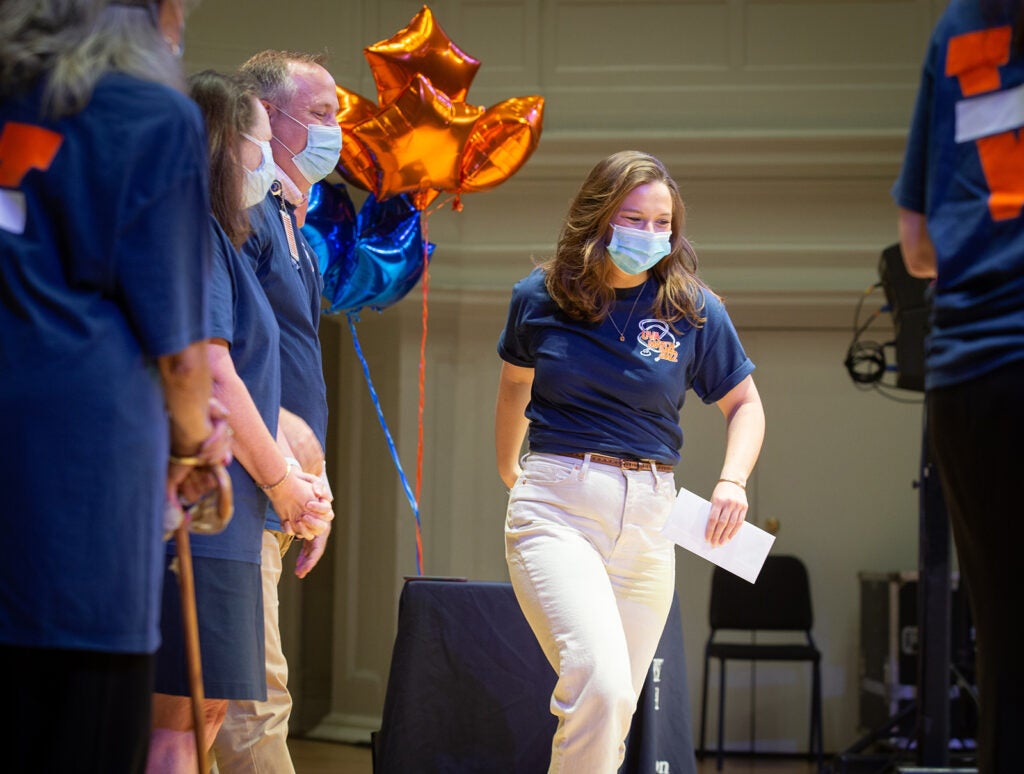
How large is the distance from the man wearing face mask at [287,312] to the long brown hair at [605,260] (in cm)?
57

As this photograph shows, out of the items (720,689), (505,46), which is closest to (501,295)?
(505,46)

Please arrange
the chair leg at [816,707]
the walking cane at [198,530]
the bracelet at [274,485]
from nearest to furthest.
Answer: the walking cane at [198,530] < the bracelet at [274,485] < the chair leg at [816,707]

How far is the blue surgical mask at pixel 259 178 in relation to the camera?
2260 millimetres

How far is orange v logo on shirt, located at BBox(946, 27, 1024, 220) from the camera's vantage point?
1.42 meters

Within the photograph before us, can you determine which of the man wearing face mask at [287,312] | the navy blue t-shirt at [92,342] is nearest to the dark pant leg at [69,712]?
the navy blue t-shirt at [92,342]

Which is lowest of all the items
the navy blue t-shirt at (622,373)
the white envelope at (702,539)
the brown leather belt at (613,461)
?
the white envelope at (702,539)

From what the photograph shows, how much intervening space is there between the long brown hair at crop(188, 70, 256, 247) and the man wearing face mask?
96mm

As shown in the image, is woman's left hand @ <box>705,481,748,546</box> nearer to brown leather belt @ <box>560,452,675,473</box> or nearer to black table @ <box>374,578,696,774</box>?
brown leather belt @ <box>560,452,675,473</box>

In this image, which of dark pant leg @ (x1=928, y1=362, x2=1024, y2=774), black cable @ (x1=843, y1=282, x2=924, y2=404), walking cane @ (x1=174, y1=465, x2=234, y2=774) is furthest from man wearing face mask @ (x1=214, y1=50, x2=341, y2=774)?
black cable @ (x1=843, y1=282, x2=924, y2=404)

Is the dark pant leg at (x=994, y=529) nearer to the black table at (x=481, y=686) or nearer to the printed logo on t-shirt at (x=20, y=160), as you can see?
the printed logo on t-shirt at (x=20, y=160)

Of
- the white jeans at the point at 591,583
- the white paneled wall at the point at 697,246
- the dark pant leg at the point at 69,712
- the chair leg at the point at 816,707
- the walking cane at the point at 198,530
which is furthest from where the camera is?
the white paneled wall at the point at 697,246

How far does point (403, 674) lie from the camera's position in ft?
10.5

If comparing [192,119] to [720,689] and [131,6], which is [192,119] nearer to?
[131,6]

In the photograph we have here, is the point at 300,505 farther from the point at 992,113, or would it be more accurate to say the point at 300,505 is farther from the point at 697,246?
the point at 697,246
